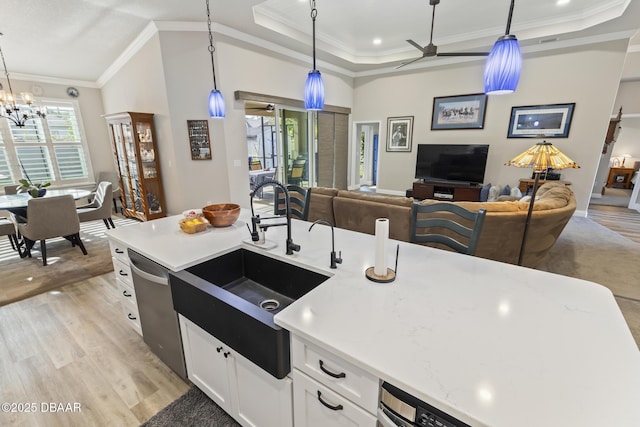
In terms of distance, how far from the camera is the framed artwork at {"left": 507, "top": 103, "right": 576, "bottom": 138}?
5125 millimetres

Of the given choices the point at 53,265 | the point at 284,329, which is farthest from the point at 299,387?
the point at 53,265

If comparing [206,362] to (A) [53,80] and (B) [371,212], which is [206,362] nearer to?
(B) [371,212]

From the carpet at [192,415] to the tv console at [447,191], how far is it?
5760mm

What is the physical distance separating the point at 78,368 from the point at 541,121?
748cm

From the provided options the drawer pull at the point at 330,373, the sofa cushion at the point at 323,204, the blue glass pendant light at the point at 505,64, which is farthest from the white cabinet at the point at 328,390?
the sofa cushion at the point at 323,204

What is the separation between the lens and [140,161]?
4.61 m

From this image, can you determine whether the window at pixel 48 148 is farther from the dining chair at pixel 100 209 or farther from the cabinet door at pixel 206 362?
the cabinet door at pixel 206 362

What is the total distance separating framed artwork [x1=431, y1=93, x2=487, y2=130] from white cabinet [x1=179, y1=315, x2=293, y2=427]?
654 cm

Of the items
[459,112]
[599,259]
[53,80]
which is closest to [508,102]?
[459,112]

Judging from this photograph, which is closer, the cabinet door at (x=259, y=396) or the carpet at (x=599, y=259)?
the cabinet door at (x=259, y=396)

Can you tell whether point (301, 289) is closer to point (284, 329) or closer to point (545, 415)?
point (284, 329)

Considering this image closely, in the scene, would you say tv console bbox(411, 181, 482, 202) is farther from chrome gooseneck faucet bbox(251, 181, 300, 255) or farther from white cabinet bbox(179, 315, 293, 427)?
white cabinet bbox(179, 315, 293, 427)

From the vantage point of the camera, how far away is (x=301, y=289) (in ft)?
4.90

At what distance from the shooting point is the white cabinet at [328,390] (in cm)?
83
